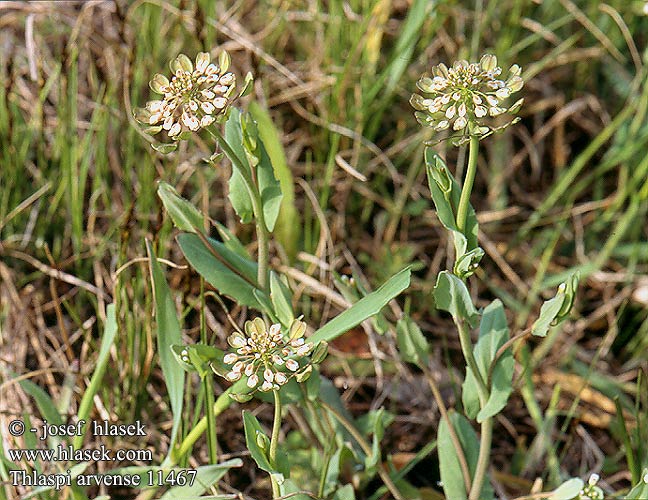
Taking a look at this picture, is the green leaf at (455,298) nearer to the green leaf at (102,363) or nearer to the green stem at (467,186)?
→ the green stem at (467,186)

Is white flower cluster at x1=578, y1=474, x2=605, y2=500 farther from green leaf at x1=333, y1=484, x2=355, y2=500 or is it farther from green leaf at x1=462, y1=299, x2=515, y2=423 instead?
green leaf at x1=333, y1=484, x2=355, y2=500

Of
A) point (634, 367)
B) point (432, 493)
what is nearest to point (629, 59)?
point (634, 367)

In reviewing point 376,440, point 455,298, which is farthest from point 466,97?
point 376,440

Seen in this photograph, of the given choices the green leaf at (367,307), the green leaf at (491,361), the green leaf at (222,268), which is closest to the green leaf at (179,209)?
the green leaf at (222,268)

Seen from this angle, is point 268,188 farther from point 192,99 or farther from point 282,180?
point 282,180

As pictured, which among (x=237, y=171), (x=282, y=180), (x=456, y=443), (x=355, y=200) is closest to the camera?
(x=237, y=171)

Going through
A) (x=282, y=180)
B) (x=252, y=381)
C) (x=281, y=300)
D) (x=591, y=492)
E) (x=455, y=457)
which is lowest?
(x=591, y=492)

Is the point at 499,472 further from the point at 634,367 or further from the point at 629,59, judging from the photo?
the point at 629,59

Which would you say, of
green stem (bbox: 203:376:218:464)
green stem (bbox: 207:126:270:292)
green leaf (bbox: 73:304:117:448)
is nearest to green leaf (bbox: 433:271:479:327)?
green stem (bbox: 207:126:270:292)
